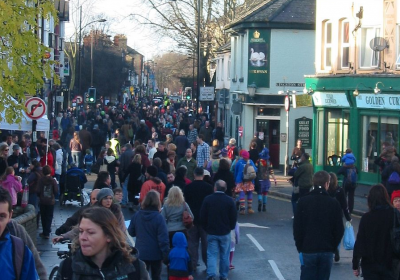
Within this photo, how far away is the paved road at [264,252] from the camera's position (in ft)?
39.0

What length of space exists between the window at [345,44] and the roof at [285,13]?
734 centimetres

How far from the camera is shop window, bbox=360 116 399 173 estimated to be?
23938mm

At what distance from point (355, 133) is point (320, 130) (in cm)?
287

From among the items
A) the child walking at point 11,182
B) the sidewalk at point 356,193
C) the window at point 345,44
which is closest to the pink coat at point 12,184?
the child walking at point 11,182

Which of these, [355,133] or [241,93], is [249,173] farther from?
[241,93]

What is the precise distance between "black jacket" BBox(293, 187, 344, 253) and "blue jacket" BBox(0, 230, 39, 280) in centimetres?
416

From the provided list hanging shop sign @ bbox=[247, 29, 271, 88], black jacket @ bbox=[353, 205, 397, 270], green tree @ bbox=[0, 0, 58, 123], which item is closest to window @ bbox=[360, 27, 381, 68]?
hanging shop sign @ bbox=[247, 29, 271, 88]

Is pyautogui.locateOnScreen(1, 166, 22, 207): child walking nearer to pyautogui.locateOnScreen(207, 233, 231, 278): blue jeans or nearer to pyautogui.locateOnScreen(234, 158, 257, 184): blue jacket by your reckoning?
pyautogui.locateOnScreen(207, 233, 231, 278): blue jeans

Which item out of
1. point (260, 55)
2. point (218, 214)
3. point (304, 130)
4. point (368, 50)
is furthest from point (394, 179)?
point (260, 55)

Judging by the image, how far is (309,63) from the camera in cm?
3466

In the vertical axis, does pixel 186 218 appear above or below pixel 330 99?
below

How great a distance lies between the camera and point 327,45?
2802cm

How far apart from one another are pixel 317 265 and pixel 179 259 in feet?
5.79

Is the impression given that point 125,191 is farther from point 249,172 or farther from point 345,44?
point 345,44
